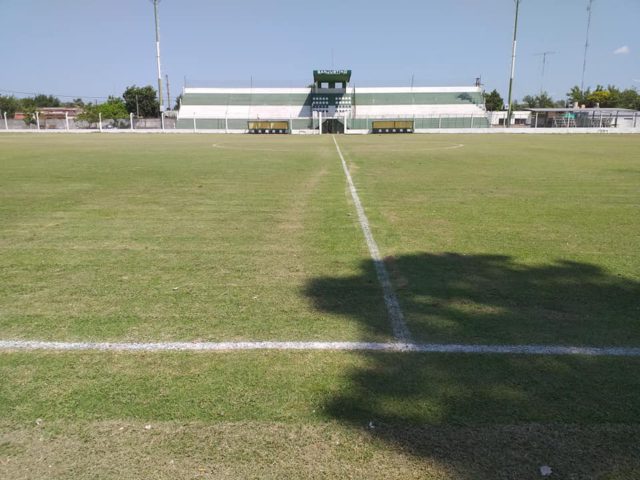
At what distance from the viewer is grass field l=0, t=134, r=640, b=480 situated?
8.78ft

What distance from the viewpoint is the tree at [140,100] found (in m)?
98.0

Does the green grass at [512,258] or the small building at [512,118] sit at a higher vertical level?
the small building at [512,118]

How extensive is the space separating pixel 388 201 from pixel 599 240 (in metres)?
4.20

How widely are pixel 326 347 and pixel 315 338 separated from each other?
0.18 metres

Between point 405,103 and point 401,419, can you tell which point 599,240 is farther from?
point 405,103

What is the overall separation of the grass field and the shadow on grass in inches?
0.5

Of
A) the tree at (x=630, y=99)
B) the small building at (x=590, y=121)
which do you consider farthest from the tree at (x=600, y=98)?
the small building at (x=590, y=121)

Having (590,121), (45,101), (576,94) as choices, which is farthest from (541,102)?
(45,101)

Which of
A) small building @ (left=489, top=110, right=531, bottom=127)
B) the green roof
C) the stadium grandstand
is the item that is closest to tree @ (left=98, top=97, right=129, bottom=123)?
the stadium grandstand

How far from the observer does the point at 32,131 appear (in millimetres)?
62906

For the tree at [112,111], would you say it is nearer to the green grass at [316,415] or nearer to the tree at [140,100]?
the tree at [140,100]

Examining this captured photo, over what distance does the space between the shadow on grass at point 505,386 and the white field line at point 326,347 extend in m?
0.10

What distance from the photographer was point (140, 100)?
98562 millimetres

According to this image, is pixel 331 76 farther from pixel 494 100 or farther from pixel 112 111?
pixel 494 100
